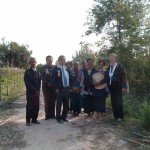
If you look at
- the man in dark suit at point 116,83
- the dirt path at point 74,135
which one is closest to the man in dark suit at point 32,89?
the dirt path at point 74,135

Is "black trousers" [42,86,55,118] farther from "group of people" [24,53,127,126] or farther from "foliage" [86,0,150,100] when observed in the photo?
"foliage" [86,0,150,100]

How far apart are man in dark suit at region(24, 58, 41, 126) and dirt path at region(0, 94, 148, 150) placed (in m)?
0.36

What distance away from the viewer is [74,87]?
10.4 meters

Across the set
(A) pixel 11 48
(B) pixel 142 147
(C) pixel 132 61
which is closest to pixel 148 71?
(C) pixel 132 61

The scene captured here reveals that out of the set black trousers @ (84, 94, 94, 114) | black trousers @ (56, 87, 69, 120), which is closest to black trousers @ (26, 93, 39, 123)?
black trousers @ (56, 87, 69, 120)

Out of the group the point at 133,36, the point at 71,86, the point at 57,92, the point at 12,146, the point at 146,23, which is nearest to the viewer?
the point at 12,146

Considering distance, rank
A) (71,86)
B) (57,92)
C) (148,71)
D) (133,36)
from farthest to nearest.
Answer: (133,36) → (148,71) → (71,86) → (57,92)

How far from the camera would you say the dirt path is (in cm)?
753

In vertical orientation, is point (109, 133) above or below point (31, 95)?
below

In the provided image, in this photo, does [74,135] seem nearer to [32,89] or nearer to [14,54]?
[32,89]

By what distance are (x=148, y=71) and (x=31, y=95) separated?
5979 millimetres

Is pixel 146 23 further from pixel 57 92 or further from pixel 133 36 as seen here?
pixel 57 92

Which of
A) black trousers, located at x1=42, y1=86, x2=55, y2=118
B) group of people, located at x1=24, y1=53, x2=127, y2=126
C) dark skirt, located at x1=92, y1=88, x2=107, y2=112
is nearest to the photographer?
group of people, located at x1=24, y1=53, x2=127, y2=126

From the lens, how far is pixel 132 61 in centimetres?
1412
